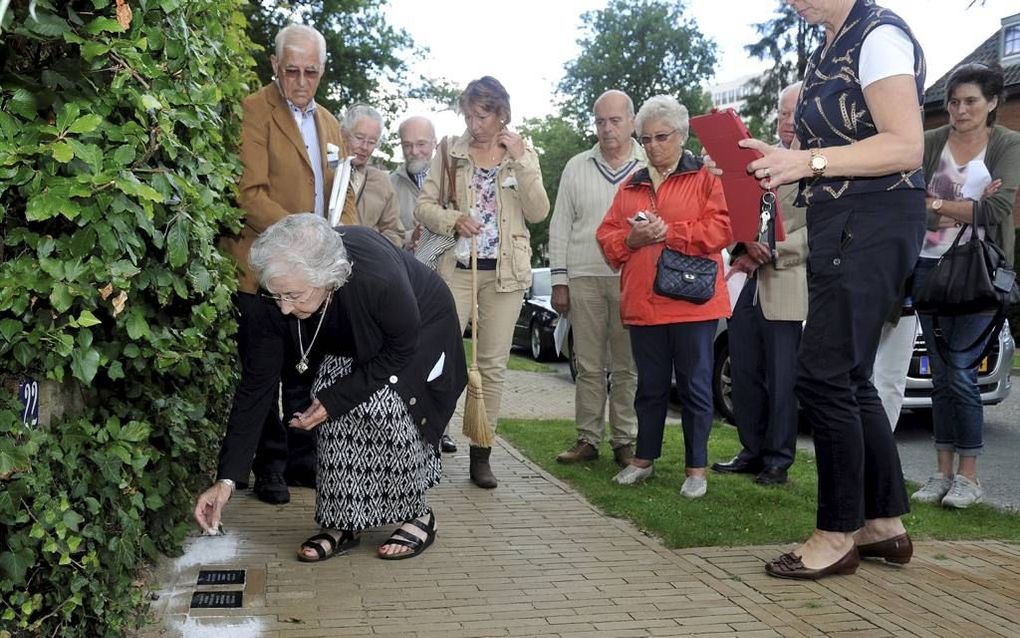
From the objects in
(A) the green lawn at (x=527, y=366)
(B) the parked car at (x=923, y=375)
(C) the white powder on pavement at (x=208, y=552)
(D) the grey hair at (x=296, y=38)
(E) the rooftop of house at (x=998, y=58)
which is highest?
(E) the rooftop of house at (x=998, y=58)

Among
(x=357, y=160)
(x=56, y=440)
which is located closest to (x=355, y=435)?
(x=56, y=440)

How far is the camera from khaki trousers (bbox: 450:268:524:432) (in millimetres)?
6238

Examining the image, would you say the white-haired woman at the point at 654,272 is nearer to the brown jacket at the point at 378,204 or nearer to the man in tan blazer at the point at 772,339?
the man in tan blazer at the point at 772,339

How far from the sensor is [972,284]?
541 centimetres

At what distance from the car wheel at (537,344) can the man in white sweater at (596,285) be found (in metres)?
8.46

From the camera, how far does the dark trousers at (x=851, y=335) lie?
13.2 ft

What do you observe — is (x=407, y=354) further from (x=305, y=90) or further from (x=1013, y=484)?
(x=1013, y=484)

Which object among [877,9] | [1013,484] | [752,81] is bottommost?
[1013,484]

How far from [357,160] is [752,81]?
131 feet

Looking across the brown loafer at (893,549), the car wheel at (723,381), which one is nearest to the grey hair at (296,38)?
the brown loafer at (893,549)

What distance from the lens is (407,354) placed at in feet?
14.5

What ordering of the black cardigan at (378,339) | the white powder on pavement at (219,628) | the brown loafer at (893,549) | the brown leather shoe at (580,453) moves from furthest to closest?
the brown leather shoe at (580,453) < the brown loafer at (893,549) < the black cardigan at (378,339) < the white powder on pavement at (219,628)

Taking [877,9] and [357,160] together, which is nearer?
[877,9]

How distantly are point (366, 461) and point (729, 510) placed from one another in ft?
6.59
